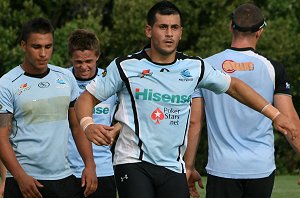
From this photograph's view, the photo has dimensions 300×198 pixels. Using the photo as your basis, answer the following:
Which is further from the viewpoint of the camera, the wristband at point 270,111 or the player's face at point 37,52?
the player's face at point 37,52

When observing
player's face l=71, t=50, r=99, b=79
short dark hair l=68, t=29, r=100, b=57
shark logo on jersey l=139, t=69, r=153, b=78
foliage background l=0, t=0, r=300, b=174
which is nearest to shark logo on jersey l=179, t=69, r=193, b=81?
shark logo on jersey l=139, t=69, r=153, b=78

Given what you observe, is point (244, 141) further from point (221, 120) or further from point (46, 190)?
point (46, 190)

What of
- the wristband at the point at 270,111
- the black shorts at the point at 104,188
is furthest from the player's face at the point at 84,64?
the wristband at the point at 270,111

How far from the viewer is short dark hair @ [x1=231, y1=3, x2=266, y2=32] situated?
8578mm

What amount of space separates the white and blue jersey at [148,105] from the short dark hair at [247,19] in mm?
1055

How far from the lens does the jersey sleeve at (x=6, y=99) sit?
8.17 m

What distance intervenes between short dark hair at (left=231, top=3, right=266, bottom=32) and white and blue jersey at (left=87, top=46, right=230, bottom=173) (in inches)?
41.5

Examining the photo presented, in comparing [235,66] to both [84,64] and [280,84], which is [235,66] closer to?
[280,84]

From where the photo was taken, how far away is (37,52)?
27.6 ft

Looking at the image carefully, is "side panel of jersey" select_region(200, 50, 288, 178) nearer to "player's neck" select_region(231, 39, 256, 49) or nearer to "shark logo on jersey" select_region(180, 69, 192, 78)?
"player's neck" select_region(231, 39, 256, 49)

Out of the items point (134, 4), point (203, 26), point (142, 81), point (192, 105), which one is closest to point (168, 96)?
point (142, 81)

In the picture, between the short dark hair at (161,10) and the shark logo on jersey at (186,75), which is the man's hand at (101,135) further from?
the short dark hair at (161,10)

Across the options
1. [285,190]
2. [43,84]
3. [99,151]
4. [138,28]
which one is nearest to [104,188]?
[99,151]

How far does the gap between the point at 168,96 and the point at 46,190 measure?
4.73 feet
